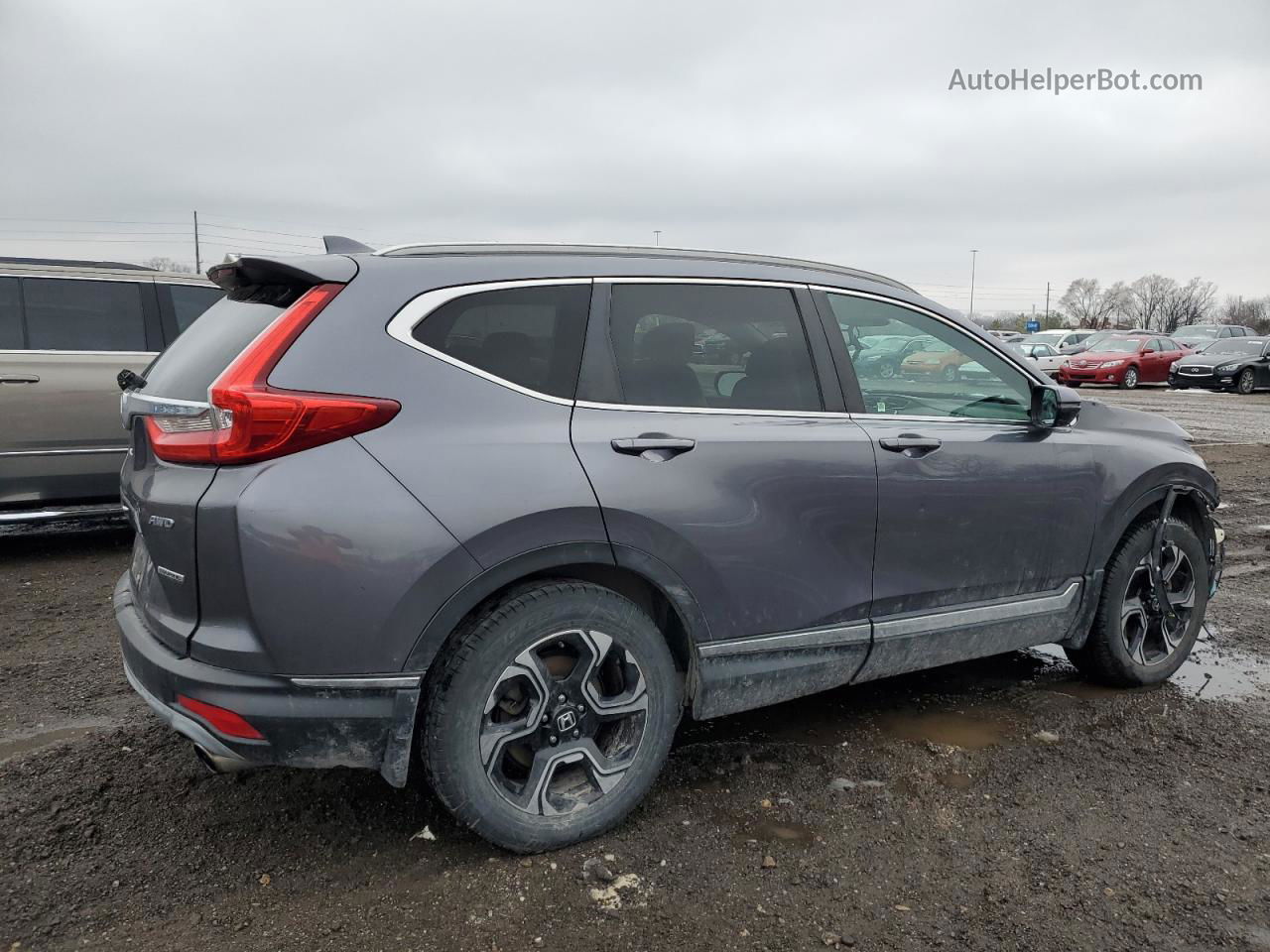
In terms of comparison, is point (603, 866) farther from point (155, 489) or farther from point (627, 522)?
point (155, 489)

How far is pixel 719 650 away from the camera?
294 centimetres

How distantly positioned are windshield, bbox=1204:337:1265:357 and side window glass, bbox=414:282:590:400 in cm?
2794

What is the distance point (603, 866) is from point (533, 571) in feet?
2.91

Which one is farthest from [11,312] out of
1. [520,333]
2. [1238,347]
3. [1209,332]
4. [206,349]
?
[1209,332]

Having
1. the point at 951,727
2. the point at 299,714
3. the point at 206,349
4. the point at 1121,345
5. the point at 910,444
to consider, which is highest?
the point at 206,349

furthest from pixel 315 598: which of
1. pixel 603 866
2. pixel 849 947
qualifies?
pixel 849 947

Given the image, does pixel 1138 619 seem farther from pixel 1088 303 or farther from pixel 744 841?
pixel 1088 303

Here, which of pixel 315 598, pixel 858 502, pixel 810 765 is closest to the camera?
pixel 315 598

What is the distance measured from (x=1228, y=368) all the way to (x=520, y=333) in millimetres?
27216

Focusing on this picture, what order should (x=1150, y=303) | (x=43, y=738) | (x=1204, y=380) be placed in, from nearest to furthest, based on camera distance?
(x=43, y=738) → (x=1204, y=380) → (x=1150, y=303)

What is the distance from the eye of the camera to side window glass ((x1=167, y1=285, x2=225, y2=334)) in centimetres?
661

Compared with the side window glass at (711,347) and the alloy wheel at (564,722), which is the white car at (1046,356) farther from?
the alloy wheel at (564,722)

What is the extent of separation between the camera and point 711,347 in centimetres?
308

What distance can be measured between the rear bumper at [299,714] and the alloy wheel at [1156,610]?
10.3 ft
